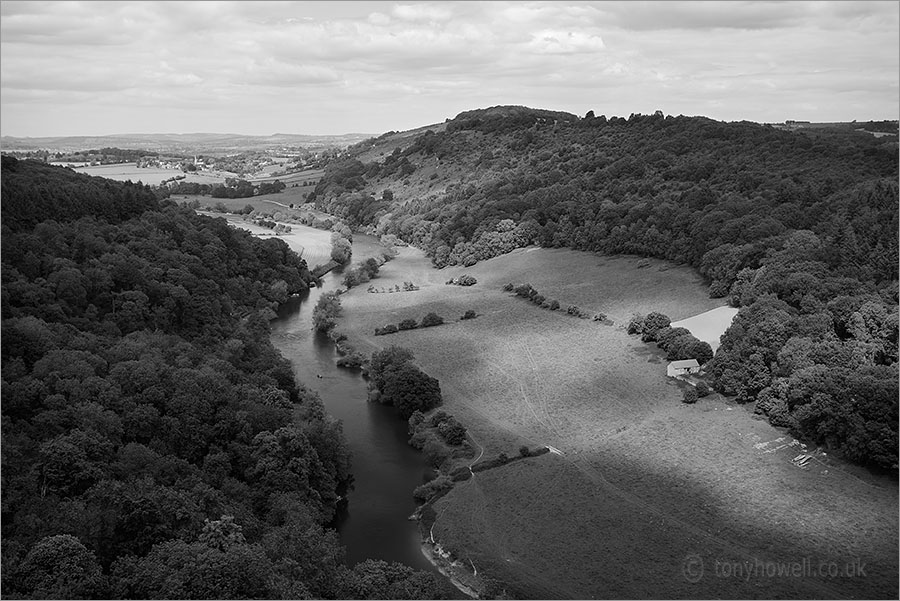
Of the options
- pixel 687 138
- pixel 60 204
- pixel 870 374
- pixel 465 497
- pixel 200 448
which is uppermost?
pixel 687 138

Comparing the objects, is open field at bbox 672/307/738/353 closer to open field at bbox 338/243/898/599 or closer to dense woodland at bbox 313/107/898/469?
dense woodland at bbox 313/107/898/469

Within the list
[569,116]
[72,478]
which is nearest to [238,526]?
[72,478]

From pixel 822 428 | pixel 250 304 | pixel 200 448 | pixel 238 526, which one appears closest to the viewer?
pixel 238 526

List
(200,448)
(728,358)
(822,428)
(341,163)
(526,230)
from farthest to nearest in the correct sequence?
(341,163) < (526,230) < (728,358) < (822,428) < (200,448)

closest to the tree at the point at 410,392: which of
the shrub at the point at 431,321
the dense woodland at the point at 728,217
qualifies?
the shrub at the point at 431,321

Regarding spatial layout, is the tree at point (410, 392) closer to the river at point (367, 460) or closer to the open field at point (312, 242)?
the river at point (367, 460)

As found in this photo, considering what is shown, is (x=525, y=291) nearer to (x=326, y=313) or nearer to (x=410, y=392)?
(x=326, y=313)

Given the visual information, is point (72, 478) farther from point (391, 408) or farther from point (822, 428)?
point (822, 428)
